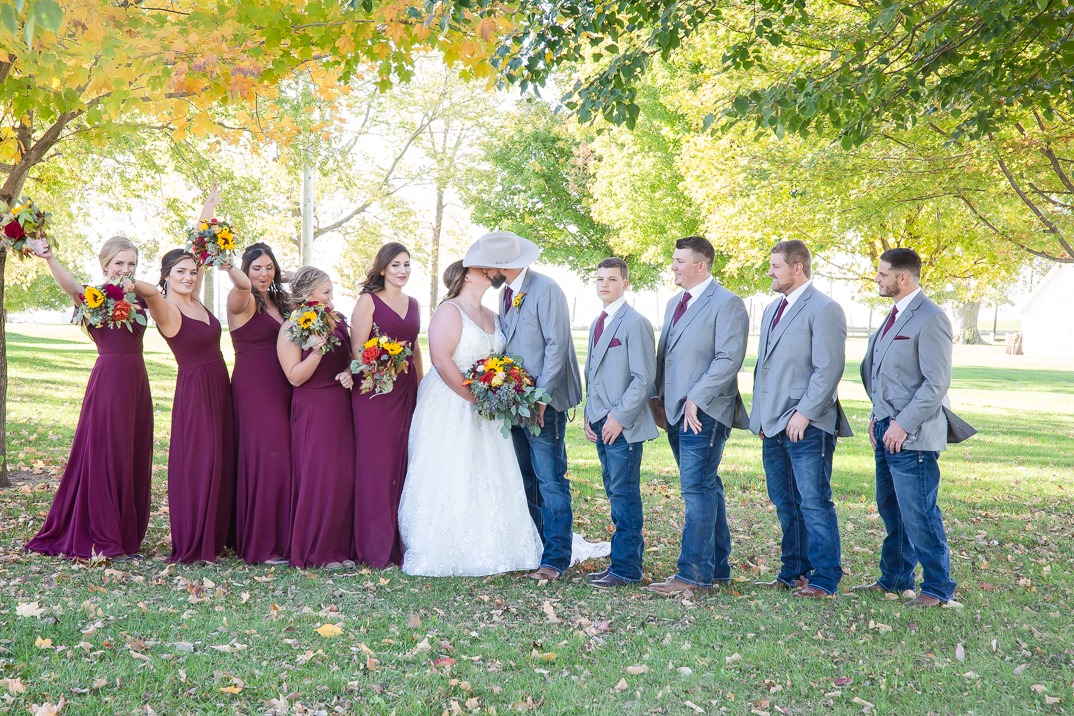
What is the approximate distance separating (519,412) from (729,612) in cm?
206

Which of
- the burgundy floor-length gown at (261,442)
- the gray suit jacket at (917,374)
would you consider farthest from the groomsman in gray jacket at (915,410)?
the burgundy floor-length gown at (261,442)

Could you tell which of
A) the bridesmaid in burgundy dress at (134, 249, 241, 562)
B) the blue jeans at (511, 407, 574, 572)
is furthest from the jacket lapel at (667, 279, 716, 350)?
the bridesmaid in burgundy dress at (134, 249, 241, 562)

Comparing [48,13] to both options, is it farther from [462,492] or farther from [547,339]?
[462,492]

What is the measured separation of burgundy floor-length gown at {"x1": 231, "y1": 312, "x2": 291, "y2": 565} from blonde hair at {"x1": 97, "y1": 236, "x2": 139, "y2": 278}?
1049 millimetres

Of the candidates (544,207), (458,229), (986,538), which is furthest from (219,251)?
(458,229)

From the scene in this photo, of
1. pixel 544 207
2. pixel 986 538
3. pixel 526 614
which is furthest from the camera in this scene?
pixel 544 207

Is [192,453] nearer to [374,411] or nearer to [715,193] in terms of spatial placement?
[374,411]

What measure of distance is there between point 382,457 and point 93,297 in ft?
8.15

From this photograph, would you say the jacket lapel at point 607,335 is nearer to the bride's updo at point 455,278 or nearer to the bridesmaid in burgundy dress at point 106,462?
the bride's updo at point 455,278

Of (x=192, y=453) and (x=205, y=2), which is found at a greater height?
(x=205, y=2)

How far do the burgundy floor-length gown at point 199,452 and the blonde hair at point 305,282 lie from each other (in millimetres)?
768

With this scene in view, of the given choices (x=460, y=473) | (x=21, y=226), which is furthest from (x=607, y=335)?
(x=21, y=226)

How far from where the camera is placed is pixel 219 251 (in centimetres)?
700

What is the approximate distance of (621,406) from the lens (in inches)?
259
